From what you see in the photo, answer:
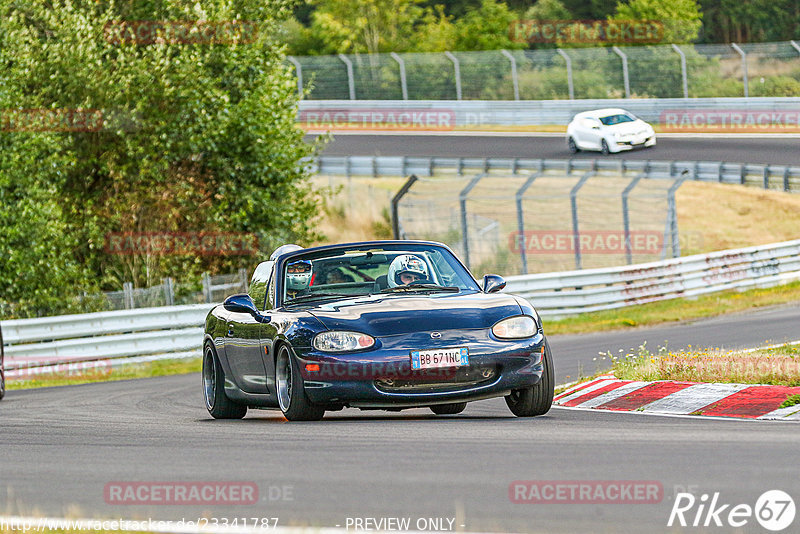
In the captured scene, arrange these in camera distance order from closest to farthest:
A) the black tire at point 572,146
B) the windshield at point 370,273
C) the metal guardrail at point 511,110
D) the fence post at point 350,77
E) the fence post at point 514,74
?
the windshield at point 370,273 → the black tire at point 572,146 → the metal guardrail at point 511,110 → the fence post at point 514,74 → the fence post at point 350,77

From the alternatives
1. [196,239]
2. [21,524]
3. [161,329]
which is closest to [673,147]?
[196,239]

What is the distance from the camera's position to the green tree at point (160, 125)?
86.6 ft

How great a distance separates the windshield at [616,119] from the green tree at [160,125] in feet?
48.3

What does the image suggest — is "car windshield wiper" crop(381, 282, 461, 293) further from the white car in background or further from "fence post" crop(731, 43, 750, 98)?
"fence post" crop(731, 43, 750, 98)

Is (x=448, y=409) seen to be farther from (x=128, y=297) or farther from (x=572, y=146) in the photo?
(x=572, y=146)

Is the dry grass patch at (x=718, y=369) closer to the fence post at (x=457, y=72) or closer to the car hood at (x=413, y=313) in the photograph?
the car hood at (x=413, y=313)

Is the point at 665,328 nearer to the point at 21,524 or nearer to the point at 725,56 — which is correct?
the point at 21,524

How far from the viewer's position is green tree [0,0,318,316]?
26406mm

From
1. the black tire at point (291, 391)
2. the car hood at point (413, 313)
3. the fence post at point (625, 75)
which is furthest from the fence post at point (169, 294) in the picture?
the fence post at point (625, 75)

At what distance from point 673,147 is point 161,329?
2540cm

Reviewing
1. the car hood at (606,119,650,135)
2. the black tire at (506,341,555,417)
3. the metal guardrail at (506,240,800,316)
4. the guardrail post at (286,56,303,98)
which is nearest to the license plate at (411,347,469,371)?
the black tire at (506,341,555,417)

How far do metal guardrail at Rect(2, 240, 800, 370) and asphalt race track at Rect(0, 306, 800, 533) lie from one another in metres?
9.63

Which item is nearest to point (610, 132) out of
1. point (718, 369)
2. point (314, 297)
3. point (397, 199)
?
point (397, 199)

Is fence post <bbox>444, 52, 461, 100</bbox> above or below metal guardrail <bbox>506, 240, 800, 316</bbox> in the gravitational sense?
above
